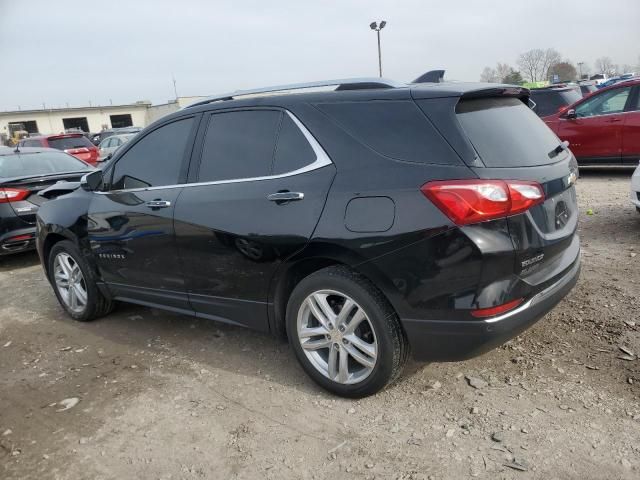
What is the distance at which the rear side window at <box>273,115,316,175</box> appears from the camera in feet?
10.1

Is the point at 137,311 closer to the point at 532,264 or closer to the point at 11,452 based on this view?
the point at 11,452

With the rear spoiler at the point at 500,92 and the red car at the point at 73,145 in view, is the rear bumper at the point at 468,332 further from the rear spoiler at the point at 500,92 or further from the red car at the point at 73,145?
the red car at the point at 73,145

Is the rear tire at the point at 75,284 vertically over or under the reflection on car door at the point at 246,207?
under

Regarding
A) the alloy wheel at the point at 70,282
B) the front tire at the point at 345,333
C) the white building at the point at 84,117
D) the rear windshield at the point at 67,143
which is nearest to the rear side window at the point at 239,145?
A: the front tire at the point at 345,333

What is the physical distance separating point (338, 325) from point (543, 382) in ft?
4.07

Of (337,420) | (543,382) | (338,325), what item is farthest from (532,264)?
(337,420)

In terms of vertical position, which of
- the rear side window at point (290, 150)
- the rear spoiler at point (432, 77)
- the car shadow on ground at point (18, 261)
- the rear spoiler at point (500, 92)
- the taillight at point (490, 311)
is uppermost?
the rear spoiler at point (432, 77)

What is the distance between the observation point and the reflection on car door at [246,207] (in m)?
3.04

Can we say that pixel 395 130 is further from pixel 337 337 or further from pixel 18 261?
pixel 18 261

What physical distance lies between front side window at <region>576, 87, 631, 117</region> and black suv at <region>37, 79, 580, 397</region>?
287 inches

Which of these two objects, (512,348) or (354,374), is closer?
(354,374)

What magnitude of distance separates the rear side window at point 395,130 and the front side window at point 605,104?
27.1 feet

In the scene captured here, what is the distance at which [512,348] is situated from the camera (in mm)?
3523

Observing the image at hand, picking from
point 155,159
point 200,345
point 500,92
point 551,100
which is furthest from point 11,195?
point 551,100
